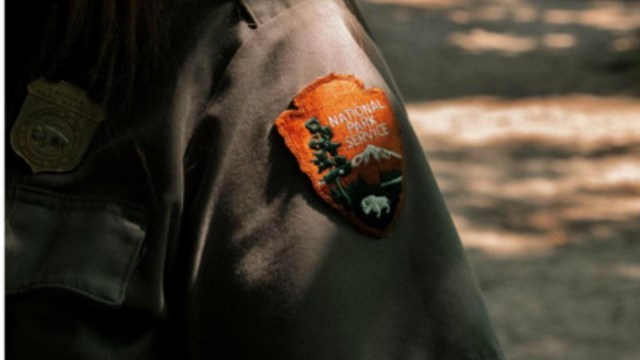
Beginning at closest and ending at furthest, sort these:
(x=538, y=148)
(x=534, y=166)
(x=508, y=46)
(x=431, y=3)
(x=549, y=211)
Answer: (x=549, y=211), (x=534, y=166), (x=538, y=148), (x=508, y=46), (x=431, y=3)

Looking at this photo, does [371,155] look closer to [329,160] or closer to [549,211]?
[329,160]

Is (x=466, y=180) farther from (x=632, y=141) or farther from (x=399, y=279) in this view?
(x=399, y=279)

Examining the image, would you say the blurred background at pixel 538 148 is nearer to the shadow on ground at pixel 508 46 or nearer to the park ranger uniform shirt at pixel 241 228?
the shadow on ground at pixel 508 46

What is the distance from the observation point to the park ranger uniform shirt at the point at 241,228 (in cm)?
92

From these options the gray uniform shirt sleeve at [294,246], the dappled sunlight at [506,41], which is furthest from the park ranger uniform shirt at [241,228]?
the dappled sunlight at [506,41]

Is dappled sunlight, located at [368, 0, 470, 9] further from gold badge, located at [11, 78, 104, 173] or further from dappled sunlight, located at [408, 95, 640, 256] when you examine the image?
gold badge, located at [11, 78, 104, 173]

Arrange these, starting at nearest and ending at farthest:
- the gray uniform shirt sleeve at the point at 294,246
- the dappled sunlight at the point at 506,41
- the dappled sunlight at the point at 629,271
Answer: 1. the gray uniform shirt sleeve at the point at 294,246
2. the dappled sunlight at the point at 629,271
3. the dappled sunlight at the point at 506,41

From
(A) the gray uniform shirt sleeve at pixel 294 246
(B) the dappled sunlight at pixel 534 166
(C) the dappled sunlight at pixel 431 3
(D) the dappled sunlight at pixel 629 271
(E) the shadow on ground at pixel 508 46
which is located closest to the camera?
(A) the gray uniform shirt sleeve at pixel 294 246

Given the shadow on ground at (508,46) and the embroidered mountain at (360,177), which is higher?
the embroidered mountain at (360,177)

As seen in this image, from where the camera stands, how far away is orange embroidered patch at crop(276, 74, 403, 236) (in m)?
0.94

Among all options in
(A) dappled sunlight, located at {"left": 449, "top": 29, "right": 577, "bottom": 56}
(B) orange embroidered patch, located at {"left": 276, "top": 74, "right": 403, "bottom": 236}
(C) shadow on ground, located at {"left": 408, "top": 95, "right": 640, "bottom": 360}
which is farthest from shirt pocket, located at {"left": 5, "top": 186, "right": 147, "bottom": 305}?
(A) dappled sunlight, located at {"left": 449, "top": 29, "right": 577, "bottom": 56}

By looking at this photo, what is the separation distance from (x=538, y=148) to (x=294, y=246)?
429 cm

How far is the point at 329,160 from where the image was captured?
941 mm

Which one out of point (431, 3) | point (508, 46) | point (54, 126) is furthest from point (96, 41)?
point (431, 3)
